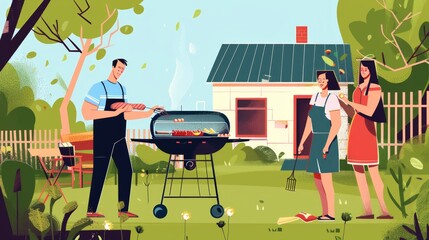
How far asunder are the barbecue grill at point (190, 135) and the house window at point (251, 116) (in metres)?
9.37

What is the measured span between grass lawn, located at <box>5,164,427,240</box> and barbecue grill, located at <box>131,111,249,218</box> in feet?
1.79

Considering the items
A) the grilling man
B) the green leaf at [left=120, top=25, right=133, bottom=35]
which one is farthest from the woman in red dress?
the green leaf at [left=120, top=25, right=133, bottom=35]

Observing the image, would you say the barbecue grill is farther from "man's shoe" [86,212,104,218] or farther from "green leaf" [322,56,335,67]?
"green leaf" [322,56,335,67]

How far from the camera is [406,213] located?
1166 cm

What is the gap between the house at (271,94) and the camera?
2280cm

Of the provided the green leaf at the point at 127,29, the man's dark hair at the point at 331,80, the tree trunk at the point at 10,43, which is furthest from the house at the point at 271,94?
the tree trunk at the point at 10,43

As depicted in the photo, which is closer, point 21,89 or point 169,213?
point 169,213

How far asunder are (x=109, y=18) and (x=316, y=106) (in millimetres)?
12673

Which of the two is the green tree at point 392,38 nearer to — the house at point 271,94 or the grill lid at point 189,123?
the house at point 271,94

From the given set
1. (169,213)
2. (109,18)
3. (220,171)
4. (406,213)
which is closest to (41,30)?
(109,18)

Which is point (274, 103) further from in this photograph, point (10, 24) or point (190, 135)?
point (10, 24)

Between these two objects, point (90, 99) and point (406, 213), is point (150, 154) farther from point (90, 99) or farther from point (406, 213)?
point (406, 213)

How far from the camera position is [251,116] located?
23.1 meters

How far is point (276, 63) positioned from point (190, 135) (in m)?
10.6
